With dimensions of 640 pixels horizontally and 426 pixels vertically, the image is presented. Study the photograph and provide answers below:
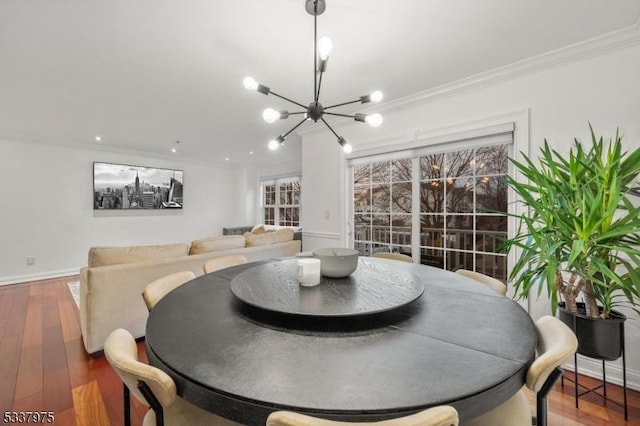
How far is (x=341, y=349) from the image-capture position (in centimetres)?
89

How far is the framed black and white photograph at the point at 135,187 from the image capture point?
5371mm

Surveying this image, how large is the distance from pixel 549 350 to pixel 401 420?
675 millimetres

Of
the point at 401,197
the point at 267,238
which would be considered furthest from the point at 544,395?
the point at 267,238

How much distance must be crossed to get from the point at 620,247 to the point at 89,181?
23.4 ft

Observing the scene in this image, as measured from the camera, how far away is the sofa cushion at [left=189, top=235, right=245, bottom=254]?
3111 mm

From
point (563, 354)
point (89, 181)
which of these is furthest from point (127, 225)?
point (563, 354)

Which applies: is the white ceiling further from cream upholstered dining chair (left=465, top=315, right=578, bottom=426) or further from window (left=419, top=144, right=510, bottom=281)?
cream upholstered dining chair (left=465, top=315, right=578, bottom=426)

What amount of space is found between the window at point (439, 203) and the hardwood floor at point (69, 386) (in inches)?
46.2

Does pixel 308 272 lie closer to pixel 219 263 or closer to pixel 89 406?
pixel 219 263

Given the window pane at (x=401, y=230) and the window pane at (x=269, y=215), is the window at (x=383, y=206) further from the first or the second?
the window pane at (x=269, y=215)

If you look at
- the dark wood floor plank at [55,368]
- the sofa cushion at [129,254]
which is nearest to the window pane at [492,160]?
the sofa cushion at [129,254]

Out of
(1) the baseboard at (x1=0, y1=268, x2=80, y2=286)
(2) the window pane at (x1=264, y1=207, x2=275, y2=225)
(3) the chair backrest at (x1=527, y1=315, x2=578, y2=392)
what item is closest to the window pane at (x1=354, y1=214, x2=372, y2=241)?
(3) the chair backrest at (x1=527, y1=315, x2=578, y2=392)

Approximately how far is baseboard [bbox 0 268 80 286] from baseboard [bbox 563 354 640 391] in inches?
280

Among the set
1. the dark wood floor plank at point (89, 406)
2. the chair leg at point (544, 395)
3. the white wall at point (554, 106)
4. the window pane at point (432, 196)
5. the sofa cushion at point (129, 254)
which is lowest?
the dark wood floor plank at point (89, 406)
